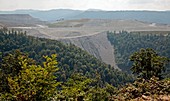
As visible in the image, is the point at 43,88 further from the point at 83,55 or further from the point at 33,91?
the point at 83,55

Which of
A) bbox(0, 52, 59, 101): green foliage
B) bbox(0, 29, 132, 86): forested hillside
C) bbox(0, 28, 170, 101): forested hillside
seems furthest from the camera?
bbox(0, 29, 132, 86): forested hillside

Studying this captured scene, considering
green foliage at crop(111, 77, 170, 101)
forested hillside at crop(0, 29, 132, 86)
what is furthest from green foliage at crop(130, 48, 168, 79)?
forested hillside at crop(0, 29, 132, 86)

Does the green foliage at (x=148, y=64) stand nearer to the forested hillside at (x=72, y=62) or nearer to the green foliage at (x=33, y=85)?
the green foliage at (x=33, y=85)

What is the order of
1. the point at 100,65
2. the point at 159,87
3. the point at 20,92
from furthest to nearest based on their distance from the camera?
the point at 100,65 < the point at 159,87 < the point at 20,92

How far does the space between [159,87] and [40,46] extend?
173346 millimetres

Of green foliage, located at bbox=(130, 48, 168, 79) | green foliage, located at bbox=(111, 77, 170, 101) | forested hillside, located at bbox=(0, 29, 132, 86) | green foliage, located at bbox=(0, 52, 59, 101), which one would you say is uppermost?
green foliage, located at bbox=(0, 52, 59, 101)

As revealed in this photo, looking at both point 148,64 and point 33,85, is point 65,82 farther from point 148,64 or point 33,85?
A: point 148,64

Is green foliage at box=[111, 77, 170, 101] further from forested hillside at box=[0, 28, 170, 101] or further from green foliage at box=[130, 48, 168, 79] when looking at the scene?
green foliage at box=[130, 48, 168, 79]

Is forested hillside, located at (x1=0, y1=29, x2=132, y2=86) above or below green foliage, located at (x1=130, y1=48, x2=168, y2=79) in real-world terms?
below

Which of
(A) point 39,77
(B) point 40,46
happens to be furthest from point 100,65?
(A) point 39,77

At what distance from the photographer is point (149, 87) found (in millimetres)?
28391

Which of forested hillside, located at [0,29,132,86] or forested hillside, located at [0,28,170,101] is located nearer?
forested hillside, located at [0,28,170,101]

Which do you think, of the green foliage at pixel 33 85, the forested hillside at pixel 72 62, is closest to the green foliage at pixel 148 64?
the green foliage at pixel 33 85

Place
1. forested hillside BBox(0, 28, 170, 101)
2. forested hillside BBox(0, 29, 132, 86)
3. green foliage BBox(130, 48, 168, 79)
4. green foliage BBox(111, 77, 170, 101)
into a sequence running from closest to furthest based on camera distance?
forested hillside BBox(0, 28, 170, 101)
green foliage BBox(111, 77, 170, 101)
green foliage BBox(130, 48, 168, 79)
forested hillside BBox(0, 29, 132, 86)
